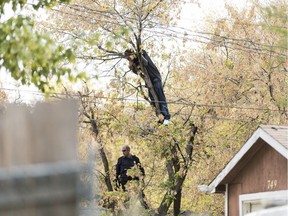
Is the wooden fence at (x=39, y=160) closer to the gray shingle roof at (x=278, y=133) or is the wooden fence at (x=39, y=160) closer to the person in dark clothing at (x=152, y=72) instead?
the gray shingle roof at (x=278, y=133)

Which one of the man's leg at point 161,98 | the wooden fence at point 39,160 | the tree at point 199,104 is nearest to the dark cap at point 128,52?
the tree at point 199,104

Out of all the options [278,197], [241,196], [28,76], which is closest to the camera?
[28,76]

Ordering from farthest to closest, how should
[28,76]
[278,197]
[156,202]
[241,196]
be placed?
[156,202] → [241,196] → [278,197] → [28,76]

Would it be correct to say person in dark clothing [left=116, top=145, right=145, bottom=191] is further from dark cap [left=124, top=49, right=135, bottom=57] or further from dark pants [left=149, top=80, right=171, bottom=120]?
dark cap [left=124, top=49, right=135, bottom=57]

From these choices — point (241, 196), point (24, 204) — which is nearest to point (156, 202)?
point (241, 196)

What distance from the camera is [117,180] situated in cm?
2358

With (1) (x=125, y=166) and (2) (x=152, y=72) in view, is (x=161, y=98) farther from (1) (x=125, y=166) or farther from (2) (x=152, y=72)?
(1) (x=125, y=166)

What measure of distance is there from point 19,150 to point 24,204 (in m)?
0.22

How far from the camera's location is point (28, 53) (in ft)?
22.5

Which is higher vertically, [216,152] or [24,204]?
[216,152]

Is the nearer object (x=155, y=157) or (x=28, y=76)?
(x=28, y=76)

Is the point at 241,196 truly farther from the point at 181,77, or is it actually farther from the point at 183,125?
the point at 181,77

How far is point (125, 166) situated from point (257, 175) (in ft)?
23.3

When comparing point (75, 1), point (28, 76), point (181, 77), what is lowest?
point (28, 76)
